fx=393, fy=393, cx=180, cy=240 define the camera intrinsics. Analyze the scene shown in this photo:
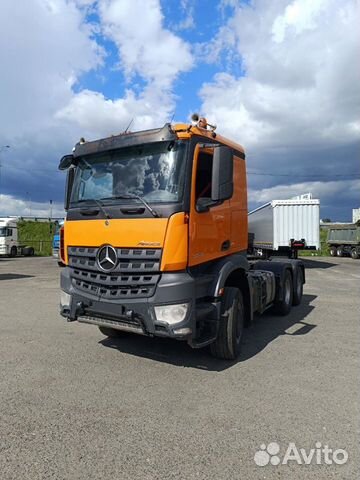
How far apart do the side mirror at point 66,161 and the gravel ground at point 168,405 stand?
106 inches

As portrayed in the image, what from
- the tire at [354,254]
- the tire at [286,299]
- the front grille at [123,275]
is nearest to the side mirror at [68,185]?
the front grille at [123,275]

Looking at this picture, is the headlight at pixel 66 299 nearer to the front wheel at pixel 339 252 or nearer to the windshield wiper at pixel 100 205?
the windshield wiper at pixel 100 205

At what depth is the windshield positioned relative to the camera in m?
4.60

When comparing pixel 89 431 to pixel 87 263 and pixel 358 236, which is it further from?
pixel 358 236

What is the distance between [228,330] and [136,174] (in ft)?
7.62

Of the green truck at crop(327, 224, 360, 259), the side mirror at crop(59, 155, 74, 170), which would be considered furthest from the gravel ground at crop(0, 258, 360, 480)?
the green truck at crop(327, 224, 360, 259)

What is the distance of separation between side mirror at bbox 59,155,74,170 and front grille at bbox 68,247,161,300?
4.38 feet

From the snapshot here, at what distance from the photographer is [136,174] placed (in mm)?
4867

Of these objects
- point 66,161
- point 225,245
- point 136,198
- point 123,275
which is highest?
point 66,161

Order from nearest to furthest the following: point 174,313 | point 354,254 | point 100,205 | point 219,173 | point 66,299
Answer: point 174,313, point 219,173, point 100,205, point 66,299, point 354,254

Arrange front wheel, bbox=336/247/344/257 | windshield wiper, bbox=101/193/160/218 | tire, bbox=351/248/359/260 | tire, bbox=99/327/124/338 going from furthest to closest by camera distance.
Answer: front wheel, bbox=336/247/344/257
tire, bbox=351/248/359/260
tire, bbox=99/327/124/338
windshield wiper, bbox=101/193/160/218

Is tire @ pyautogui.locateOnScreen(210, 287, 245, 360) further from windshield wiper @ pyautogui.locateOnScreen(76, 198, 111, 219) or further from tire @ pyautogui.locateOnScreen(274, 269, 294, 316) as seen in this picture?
tire @ pyautogui.locateOnScreen(274, 269, 294, 316)

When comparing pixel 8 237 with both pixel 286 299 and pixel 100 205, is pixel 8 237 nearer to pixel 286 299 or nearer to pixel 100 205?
pixel 286 299

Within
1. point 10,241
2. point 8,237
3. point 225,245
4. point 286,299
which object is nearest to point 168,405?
point 225,245
